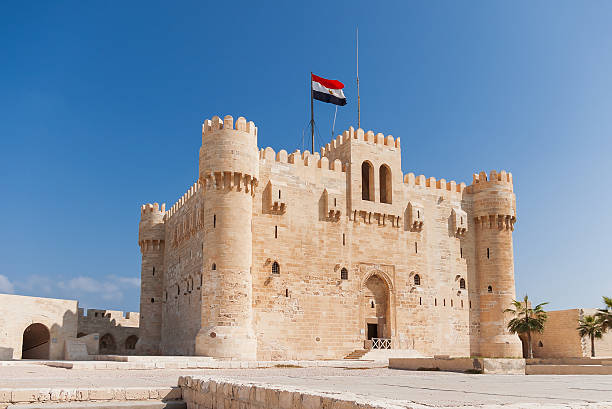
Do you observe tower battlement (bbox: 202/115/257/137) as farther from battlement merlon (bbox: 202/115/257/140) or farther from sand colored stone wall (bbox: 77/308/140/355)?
sand colored stone wall (bbox: 77/308/140/355)

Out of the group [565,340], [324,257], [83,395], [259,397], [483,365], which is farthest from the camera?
[565,340]

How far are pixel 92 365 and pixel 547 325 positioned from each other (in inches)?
1133

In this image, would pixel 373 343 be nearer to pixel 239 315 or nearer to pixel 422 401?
pixel 239 315

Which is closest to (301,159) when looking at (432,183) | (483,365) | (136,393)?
(432,183)

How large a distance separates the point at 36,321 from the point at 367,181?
1873 centimetres

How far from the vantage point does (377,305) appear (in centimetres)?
3072

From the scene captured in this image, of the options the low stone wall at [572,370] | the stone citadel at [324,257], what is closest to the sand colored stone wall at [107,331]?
the stone citadel at [324,257]

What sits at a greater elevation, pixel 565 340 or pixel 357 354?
pixel 565 340

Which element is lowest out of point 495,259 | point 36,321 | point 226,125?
point 36,321

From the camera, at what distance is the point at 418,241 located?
32.1 meters

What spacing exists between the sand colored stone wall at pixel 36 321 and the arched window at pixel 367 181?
16.9 meters

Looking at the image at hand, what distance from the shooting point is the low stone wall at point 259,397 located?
559 cm

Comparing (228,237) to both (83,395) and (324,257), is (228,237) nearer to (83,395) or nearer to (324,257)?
(324,257)

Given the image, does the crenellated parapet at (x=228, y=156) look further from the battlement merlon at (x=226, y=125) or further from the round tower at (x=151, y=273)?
the round tower at (x=151, y=273)
